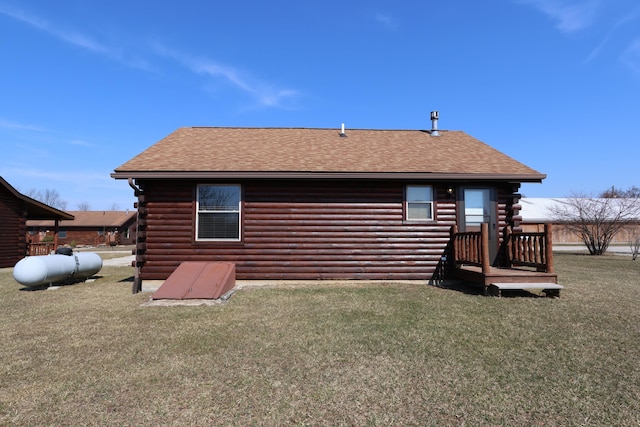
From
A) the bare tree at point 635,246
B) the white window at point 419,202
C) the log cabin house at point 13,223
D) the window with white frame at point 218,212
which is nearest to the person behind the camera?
the window with white frame at point 218,212

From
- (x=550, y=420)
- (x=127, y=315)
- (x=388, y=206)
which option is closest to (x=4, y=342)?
(x=127, y=315)

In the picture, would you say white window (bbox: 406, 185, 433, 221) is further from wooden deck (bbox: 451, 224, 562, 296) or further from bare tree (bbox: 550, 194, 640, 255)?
bare tree (bbox: 550, 194, 640, 255)

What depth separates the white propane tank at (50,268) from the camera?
→ 29.1 feet

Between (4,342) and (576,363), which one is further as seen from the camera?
(4,342)

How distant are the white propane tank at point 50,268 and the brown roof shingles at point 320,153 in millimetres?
3265

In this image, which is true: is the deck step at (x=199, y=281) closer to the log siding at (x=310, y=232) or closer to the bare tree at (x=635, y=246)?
the log siding at (x=310, y=232)

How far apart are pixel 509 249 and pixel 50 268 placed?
12346mm

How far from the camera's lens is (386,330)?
17.0 ft

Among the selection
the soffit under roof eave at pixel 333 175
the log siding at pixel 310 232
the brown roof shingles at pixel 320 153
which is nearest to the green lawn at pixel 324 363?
the log siding at pixel 310 232

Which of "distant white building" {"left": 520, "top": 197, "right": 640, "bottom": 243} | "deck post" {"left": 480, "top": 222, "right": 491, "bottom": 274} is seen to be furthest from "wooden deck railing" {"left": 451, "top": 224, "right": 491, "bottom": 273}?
"distant white building" {"left": 520, "top": 197, "right": 640, "bottom": 243}

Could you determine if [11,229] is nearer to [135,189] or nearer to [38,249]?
[38,249]

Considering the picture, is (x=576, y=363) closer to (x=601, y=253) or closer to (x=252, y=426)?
(x=252, y=426)

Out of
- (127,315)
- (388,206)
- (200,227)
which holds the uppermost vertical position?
(388,206)

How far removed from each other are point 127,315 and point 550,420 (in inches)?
249
